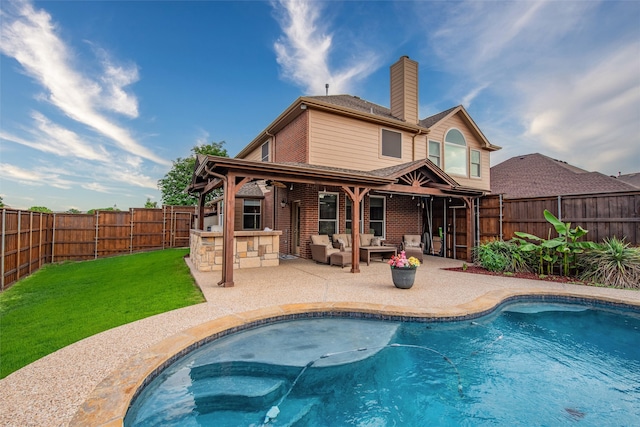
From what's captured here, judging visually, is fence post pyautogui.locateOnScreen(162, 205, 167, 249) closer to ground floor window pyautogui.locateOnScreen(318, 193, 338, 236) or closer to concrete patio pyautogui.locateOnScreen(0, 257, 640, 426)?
concrete patio pyautogui.locateOnScreen(0, 257, 640, 426)

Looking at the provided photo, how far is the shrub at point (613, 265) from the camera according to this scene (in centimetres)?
715

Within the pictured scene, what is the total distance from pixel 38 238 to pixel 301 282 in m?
10.5

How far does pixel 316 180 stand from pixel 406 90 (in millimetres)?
7608

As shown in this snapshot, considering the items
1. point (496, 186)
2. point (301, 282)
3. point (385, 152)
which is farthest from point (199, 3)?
point (496, 186)

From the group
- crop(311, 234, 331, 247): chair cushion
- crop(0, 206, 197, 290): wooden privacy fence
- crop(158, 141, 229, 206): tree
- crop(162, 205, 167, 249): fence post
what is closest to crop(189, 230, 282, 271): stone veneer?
crop(311, 234, 331, 247): chair cushion

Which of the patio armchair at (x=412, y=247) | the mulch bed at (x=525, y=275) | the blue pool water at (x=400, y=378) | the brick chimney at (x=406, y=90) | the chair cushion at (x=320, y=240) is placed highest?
the brick chimney at (x=406, y=90)

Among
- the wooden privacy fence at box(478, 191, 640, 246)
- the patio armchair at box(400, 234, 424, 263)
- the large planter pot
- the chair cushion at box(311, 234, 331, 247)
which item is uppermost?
the wooden privacy fence at box(478, 191, 640, 246)

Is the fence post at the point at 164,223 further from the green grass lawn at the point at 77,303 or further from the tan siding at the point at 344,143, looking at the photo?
the tan siding at the point at 344,143

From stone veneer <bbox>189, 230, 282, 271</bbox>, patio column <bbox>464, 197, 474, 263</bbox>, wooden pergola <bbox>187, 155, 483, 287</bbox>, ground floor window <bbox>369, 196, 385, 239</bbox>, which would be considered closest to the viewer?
wooden pergola <bbox>187, 155, 483, 287</bbox>

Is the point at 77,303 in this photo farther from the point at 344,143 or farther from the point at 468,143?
the point at 468,143

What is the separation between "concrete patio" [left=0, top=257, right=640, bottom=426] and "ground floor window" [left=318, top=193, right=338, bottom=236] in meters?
1.80

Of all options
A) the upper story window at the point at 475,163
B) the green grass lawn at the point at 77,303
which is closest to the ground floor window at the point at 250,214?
the green grass lawn at the point at 77,303

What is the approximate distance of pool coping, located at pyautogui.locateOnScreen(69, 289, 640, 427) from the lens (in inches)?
91.4

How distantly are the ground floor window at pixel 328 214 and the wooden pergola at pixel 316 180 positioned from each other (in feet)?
6.56
